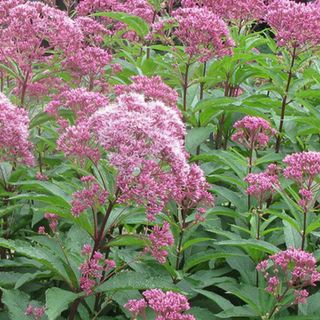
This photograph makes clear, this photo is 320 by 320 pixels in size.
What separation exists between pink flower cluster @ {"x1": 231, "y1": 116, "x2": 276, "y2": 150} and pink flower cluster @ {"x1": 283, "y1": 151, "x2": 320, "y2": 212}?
0.52 metres

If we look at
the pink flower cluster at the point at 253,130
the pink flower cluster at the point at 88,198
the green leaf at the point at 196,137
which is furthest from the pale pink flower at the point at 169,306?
the green leaf at the point at 196,137

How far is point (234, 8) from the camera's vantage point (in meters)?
5.22

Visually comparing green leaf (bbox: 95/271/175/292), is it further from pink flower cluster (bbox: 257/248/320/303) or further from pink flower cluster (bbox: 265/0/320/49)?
pink flower cluster (bbox: 265/0/320/49)

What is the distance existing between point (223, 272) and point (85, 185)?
1.10 metres

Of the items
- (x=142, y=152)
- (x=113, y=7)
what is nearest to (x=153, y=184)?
(x=142, y=152)

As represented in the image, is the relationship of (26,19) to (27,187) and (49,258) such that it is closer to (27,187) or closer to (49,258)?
(27,187)

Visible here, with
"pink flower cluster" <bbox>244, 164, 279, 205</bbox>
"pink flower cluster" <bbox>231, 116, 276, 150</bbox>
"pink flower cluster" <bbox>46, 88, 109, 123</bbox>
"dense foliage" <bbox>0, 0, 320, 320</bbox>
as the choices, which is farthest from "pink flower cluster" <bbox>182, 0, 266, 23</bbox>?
"pink flower cluster" <bbox>244, 164, 279, 205</bbox>

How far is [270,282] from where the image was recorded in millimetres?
3068

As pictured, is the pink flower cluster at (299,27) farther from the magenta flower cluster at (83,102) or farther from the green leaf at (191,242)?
the green leaf at (191,242)

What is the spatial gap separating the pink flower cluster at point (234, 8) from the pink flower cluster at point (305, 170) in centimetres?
205

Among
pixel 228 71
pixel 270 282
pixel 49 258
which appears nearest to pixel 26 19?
pixel 228 71

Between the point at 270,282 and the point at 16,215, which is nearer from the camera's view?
the point at 270,282

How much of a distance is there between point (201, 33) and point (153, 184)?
72.2 inches

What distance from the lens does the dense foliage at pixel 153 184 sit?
2947 millimetres
